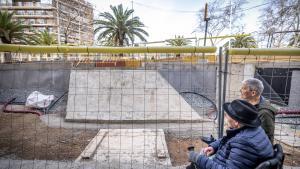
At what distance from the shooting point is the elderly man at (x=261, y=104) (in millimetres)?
2385

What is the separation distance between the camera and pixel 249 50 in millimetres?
3094

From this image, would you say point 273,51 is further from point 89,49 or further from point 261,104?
point 89,49

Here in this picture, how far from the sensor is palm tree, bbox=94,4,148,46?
2881 cm

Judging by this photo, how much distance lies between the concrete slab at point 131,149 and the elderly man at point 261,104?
1.99 metres

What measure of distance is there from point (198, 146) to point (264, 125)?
302 cm

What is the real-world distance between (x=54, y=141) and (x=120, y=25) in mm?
25236

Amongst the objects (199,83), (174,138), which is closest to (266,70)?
(199,83)

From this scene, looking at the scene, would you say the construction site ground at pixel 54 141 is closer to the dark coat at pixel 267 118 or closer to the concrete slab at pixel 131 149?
the concrete slab at pixel 131 149

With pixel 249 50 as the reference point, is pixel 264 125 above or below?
below

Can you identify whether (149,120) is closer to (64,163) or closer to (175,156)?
(175,156)

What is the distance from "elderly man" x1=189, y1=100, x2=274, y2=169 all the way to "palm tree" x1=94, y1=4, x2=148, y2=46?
2836 cm

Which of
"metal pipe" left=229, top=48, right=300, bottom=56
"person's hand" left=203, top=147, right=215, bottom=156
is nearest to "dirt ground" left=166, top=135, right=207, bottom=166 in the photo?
"person's hand" left=203, top=147, right=215, bottom=156

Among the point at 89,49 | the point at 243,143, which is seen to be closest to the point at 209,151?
the point at 243,143

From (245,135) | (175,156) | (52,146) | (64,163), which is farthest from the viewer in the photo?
(52,146)
